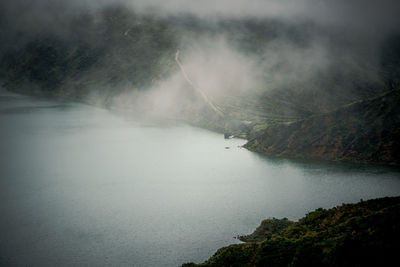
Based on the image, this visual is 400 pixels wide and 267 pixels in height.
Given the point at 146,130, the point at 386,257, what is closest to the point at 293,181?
the point at 386,257

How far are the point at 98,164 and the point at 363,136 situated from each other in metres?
93.0

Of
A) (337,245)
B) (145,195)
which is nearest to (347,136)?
(145,195)

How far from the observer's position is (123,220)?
69000 millimetres

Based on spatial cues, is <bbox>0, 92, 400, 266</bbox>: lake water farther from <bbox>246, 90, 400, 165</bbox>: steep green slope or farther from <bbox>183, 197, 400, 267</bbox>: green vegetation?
<bbox>183, 197, 400, 267</bbox>: green vegetation

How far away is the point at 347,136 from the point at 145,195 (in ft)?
257

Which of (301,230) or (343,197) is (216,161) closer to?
(343,197)

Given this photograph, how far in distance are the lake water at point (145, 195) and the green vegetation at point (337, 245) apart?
A: 12.4m

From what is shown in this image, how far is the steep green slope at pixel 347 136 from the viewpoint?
4579 inches

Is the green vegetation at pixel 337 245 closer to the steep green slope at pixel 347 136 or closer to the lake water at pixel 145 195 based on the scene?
the lake water at pixel 145 195

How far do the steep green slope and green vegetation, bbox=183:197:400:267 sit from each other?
6876 cm

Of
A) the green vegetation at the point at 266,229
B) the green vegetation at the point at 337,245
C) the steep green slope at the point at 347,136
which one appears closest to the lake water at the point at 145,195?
the green vegetation at the point at 266,229

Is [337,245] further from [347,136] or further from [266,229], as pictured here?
[347,136]

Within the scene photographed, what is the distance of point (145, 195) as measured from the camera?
278ft

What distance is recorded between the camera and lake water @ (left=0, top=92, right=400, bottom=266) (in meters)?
58.7
